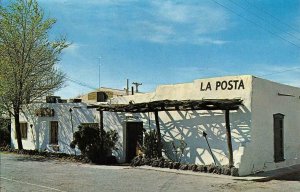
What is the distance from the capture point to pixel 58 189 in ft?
39.0

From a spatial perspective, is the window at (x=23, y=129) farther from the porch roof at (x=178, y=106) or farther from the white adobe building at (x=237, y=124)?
the porch roof at (x=178, y=106)

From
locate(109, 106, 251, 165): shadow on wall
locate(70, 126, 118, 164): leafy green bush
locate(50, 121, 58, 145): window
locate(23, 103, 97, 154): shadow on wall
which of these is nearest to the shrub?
locate(23, 103, 97, 154): shadow on wall

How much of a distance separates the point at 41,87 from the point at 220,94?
13.0 m

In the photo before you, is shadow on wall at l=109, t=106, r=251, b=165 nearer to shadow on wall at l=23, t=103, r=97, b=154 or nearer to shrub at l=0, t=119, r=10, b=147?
shadow on wall at l=23, t=103, r=97, b=154

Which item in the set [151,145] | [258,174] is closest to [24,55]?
[151,145]

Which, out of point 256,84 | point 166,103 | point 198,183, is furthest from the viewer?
point 166,103

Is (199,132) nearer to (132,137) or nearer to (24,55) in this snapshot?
(132,137)

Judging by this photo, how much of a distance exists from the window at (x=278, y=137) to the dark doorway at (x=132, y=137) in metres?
6.49

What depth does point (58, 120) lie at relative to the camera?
24750 millimetres

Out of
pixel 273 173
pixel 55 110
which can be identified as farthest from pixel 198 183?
pixel 55 110

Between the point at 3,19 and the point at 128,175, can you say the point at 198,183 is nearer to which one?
the point at 128,175

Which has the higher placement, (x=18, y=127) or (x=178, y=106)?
(x=178, y=106)

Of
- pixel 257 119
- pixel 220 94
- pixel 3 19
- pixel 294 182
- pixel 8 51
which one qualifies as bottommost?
pixel 294 182

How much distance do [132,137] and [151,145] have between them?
2409mm
